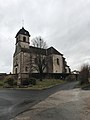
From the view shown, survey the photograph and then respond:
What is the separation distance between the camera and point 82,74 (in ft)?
99.8

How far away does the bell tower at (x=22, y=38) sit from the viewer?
212ft

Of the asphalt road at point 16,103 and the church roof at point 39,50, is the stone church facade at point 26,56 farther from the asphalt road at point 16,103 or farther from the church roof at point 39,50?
the asphalt road at point 16,103

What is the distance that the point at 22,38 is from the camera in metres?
65.6

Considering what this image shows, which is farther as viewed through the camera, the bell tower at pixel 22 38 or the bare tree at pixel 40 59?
the bell tower at pixel 22 38

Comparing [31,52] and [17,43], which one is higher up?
[17,43]

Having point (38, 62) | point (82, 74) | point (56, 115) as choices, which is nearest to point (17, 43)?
point (38, 62)

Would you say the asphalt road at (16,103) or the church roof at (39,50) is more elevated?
the church roof at (39,50)

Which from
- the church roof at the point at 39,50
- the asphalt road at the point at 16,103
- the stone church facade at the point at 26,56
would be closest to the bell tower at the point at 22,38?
the stone church facade at the point at 26,56

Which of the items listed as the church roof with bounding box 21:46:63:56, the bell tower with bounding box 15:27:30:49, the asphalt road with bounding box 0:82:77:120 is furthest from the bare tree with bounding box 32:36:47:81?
the asphalt road with bounding box 0:82:77:120

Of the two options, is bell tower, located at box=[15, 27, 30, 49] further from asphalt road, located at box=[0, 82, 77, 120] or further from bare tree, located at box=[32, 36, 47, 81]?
asphalt road, located at box=[0, 82, 77, 120]

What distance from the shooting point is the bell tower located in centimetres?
6472

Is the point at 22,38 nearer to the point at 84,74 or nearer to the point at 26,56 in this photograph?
the point at 26,56

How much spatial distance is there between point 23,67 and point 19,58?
351 centimetres

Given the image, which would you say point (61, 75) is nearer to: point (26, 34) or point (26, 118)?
point (26, 34)
